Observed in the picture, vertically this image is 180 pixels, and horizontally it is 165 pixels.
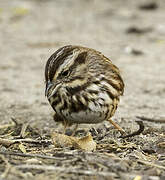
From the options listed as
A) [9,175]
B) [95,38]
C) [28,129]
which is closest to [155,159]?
[9,175]

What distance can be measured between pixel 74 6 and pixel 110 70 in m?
9.00

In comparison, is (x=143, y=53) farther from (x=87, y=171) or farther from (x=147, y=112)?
(x=87, y=171)

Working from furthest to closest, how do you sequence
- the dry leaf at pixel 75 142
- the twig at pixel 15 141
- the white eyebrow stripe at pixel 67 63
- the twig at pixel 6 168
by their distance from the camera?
the white eyebrow stripe at pixel 67 63 < the twig at pixel 15 141 < the dry leaf at pixel 75 142 < the twig at pixel 6 168

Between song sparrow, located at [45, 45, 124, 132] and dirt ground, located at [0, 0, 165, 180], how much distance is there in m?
0.34

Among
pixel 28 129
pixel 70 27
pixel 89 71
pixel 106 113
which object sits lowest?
pixel 70 27

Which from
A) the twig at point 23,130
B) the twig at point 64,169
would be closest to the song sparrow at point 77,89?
the twig at point 23,130

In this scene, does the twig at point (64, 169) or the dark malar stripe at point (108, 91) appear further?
the dark malar stripe at point (108, 91)

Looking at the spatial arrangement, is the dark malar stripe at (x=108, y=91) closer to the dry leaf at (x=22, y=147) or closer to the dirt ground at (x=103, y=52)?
the dirt ground at (x=103, y=52)

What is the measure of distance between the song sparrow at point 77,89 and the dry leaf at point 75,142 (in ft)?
2.26

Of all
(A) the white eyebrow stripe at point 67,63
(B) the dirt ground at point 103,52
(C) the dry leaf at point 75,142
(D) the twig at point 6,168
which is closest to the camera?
(D) the twig at point 6,168

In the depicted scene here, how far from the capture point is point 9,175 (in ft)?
13.6

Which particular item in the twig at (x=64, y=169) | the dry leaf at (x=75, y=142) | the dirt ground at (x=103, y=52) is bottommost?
the dirt ground at (x=103, y=52)

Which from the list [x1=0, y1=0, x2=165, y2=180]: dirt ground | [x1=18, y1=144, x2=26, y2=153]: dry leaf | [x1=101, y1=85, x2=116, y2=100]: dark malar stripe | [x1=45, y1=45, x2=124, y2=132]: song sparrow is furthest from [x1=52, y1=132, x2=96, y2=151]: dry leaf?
[x1=101, y1=85, x2=116, y2=100]: dark malar stripe

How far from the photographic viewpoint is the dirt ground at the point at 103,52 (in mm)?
4406
